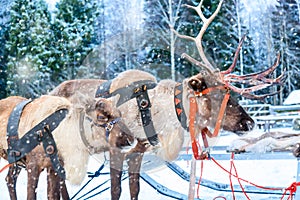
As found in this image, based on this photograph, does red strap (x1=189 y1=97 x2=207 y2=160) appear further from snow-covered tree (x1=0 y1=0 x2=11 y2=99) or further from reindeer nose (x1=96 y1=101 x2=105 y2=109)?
snow-covered tree (x1=0 y1=0 x2=11 y2=99)

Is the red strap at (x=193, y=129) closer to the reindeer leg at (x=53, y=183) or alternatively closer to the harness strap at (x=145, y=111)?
the harness strap at (x=145, y=111)

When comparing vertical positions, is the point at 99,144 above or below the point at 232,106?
below

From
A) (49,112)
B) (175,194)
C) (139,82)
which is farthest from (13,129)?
(175,194)

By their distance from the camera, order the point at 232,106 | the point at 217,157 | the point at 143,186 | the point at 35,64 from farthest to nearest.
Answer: the point at 35,64
the point at 143,186
the point at 217,157
the point at 232,106

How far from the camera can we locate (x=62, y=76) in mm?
16422

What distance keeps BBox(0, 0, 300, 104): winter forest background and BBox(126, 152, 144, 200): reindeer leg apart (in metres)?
11.5

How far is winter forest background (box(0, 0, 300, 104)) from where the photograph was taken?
15.9 m

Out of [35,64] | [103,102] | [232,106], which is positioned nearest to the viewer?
[103,102]

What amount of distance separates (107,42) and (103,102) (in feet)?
45.3

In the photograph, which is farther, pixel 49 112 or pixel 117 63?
pixel 117 63

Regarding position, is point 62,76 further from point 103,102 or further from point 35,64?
point 103,102

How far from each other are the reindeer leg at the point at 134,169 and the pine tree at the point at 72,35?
12525 mm

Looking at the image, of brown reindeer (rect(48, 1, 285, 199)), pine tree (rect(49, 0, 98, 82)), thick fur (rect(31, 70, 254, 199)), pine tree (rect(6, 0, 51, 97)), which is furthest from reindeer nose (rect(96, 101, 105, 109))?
pine tree (rect(6, 0, 51, 97))

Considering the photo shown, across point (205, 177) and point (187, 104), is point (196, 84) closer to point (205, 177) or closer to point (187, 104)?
point (187, 104)
